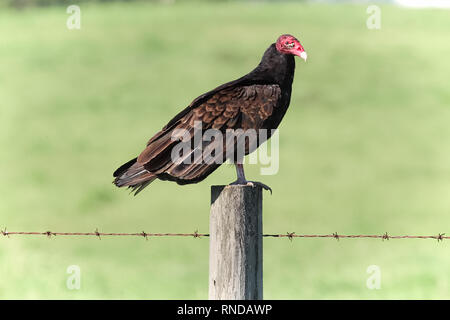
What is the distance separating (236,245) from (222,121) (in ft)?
3.31

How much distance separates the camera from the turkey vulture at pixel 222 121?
3564 mm

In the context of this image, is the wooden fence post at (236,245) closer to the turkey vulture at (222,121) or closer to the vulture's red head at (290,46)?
the turkey vulture at (222,121)

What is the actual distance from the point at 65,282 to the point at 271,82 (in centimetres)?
449

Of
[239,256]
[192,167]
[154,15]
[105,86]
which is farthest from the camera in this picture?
[154,15]

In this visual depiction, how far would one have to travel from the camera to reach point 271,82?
162 inches

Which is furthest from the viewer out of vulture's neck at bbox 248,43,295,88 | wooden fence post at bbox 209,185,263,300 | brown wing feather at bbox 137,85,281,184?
vulture's neck at bbox 248,43,295,88

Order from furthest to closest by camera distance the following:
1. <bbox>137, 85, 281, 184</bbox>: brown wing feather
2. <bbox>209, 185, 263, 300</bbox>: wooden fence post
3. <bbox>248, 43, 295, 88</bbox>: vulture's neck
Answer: <bbox>248, 43, 295, 88</bbox>: vulture's neck
<bbox>137, 85, 281, 184</bbox>: brown wing feather
<bbox>209, 185, 263, 300</bbox>: wooden fence post

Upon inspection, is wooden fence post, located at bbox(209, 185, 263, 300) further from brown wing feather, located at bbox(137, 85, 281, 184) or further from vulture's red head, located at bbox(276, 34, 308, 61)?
vulture's red head, located at bbox(276, 34, 308, 61)

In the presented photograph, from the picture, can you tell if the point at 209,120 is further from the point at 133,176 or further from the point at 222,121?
the point at 133,176

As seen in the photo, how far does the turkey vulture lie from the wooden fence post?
57cm

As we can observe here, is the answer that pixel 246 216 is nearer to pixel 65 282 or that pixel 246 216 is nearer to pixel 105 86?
pixel 65 282

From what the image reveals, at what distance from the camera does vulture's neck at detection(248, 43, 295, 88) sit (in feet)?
13.6

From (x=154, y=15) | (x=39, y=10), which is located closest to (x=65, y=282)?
(x=154, y=15)

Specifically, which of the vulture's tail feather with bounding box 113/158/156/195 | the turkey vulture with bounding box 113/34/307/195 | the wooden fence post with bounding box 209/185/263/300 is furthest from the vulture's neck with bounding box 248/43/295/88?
the wooden fence post with bounding box 209/185/263/300
